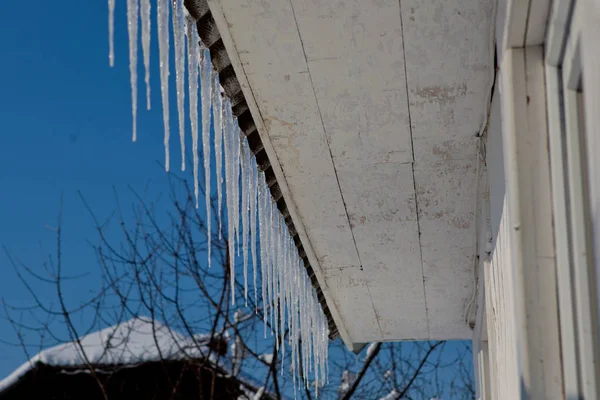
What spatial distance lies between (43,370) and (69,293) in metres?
2.15

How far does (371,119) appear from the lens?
2.51 m

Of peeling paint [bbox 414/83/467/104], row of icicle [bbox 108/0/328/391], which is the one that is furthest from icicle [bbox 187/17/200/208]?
peeling paint [bbox 414/83/467/104]

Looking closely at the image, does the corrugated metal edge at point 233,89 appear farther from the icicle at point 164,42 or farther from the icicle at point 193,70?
the icicle at point 164,42

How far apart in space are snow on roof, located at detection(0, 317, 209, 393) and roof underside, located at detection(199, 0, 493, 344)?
5.23m

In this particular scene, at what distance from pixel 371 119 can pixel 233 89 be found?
1.47 feet

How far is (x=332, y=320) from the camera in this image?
5.12 meters

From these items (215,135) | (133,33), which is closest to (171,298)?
(215,135)

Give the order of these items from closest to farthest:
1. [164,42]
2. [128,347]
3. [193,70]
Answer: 1. [164,42]
2. [193,70]
3. [128,347]

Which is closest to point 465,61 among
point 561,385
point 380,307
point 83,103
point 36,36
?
point 561,385

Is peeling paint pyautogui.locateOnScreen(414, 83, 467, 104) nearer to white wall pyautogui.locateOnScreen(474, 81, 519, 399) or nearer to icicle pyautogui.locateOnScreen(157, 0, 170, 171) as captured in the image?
white wall pyautogui.locateOnScreen(474, 81, 519, 399)

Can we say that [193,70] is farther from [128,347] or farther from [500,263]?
[128,347]

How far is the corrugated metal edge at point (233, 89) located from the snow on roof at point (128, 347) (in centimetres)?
561

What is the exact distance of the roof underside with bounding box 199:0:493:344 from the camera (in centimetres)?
207

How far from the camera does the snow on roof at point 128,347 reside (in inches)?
347
